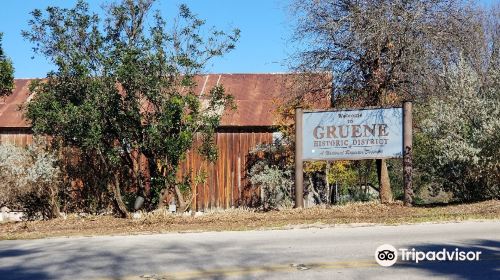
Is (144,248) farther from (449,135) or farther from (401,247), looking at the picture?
(449,135)

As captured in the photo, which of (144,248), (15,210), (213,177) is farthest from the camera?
(213,177)

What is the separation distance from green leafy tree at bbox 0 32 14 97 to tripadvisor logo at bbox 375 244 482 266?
1693 cm

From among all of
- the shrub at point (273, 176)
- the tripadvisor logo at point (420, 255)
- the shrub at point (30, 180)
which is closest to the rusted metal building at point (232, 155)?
the shrub at point (273, 176)

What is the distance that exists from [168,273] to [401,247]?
3799mm

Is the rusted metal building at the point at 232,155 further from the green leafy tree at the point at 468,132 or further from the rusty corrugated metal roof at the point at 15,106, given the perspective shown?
the green leafy tree at the point at 468,132

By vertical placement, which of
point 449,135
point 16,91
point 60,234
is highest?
point 16,91

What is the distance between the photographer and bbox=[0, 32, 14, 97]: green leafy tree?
22.2 metres

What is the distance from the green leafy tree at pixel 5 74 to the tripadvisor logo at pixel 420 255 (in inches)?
666

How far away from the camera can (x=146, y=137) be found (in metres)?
17.6

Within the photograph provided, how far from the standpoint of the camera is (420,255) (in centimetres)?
917

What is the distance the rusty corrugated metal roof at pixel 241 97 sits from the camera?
2269 centimetres

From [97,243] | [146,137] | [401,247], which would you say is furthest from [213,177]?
[401,247]

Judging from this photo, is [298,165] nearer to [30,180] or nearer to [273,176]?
[273,176]

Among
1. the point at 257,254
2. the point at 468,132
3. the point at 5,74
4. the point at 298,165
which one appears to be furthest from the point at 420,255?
the point at 5,74
